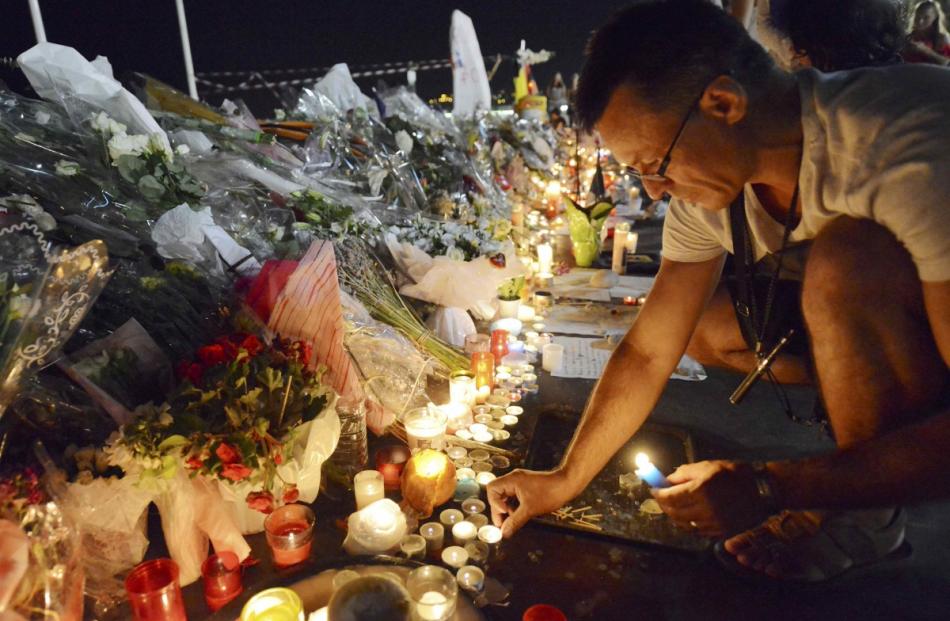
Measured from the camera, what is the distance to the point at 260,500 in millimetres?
1541

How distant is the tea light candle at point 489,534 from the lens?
5.73ft

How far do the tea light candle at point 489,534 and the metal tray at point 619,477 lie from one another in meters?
0.18

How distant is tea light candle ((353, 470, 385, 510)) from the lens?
6.05ft

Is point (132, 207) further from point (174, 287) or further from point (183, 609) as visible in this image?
point (183, 609)

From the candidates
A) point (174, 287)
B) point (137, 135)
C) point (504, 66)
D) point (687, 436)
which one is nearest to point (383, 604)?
point (174, 287)

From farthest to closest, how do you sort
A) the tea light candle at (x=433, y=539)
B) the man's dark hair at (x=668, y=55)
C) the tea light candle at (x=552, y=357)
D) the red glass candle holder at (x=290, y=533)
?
the tea light candle at (x=552, y=357)
the tea light candle at (x=433, y=539)
the red glass candle holder at (x=290, y=533)
the man's dark hair at (x=668, y=55)

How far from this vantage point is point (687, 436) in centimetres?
235

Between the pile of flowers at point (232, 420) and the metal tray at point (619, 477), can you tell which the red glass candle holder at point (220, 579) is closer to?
the pile of flowers at point (232, 420)

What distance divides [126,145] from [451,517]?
79.0 inches

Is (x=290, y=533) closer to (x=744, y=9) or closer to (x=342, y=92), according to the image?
(x=744, y=9)

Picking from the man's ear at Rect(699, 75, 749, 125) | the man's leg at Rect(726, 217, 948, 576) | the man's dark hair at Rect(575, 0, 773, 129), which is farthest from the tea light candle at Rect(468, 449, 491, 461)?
the man's ear at Rect(699, 75, 749, 125)

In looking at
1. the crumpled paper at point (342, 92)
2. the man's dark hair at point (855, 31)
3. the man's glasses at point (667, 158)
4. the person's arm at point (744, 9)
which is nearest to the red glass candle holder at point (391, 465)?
the man's glasses at point (667, 158)

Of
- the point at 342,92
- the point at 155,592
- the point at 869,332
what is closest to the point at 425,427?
the point at 155,592

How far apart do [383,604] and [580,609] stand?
751 millimetres
